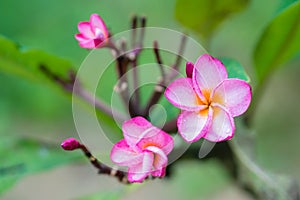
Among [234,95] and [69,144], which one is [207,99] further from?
[69,144]

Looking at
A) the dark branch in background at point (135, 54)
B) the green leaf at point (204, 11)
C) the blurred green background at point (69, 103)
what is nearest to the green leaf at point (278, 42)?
the green leaf at point (204, 11)

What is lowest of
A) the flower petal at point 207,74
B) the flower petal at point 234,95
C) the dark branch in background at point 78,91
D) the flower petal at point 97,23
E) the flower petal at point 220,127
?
the dark branch in background at point 78,91

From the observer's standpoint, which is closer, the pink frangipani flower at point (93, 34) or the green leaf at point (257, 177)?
the pink frangipani flower at point (93, 34)

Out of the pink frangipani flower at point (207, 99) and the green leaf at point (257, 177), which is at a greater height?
the pink frangipani flower at point (207, 99)

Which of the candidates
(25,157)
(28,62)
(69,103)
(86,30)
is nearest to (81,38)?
(86,30)

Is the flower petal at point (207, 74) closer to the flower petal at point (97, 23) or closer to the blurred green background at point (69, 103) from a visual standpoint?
the flower petal at point (97, 23)

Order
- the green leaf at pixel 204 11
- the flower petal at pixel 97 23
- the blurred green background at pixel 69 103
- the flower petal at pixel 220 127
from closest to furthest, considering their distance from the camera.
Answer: the flower petal at pixel 220 127, the flower petal at pixel 97 23, the green leaf at pixel 204 11, the blurred green background at pixel 69 103

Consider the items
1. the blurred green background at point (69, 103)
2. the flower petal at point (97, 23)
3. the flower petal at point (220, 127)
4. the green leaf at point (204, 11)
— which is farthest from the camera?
the blurred green background at point (69, 103)

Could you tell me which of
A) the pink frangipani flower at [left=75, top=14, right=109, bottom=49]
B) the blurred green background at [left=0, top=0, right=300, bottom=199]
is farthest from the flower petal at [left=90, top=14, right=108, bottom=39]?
the blurred green background at [left=0, top=0, right=300, bottom=199]


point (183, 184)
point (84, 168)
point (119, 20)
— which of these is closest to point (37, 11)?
point (119, 20)
